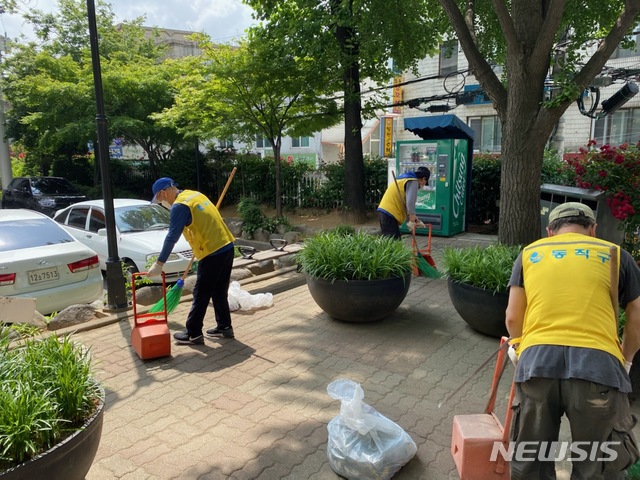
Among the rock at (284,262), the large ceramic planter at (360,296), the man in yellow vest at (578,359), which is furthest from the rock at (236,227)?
the man in yellow vest at (578,359)

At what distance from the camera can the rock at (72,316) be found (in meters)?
5.51

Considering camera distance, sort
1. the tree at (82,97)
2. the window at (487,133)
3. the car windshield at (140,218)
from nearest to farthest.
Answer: the car windshield at (140,218), the tree at (82,97), the window at (487,133)

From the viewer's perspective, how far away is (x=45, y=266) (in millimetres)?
5605

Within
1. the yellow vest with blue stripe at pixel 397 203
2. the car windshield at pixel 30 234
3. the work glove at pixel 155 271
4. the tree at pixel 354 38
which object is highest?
the tree at pixel 354 38

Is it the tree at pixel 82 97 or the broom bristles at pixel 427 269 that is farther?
the tree at pixel 82 97

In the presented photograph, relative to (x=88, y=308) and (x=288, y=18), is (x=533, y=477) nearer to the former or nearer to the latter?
(x=88, y=308)

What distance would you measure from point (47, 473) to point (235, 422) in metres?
1.47

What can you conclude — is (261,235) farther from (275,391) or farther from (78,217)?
(275,391)

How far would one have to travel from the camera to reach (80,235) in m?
8.88

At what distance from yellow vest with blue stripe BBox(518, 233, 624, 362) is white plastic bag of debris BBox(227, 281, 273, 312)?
432 cm

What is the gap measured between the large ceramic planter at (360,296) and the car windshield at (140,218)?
14.6 ft

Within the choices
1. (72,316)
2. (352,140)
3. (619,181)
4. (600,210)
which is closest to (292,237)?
(352,140)

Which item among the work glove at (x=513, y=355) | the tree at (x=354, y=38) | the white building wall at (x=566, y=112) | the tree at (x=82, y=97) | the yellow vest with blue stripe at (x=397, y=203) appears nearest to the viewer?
the work glove at (x=513, y=355)

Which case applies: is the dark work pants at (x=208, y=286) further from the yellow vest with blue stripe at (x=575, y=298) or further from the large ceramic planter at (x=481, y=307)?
the yellow vest with blue stripe at (x=575, y=298)
